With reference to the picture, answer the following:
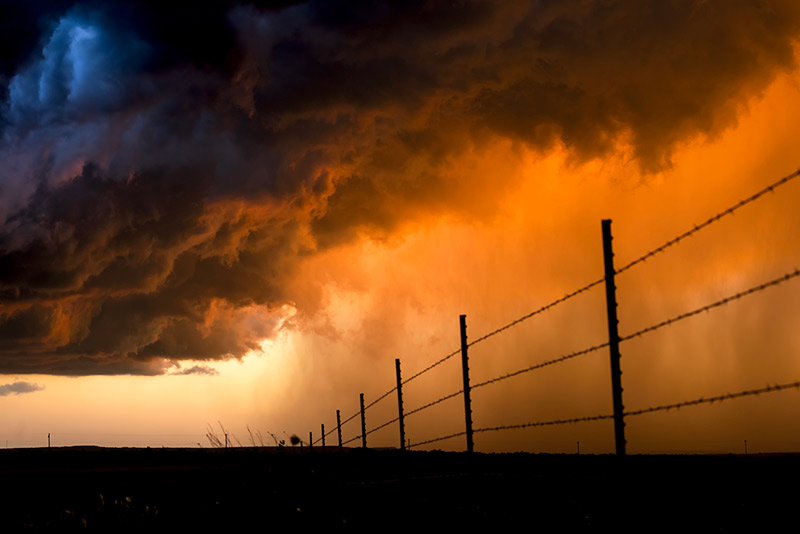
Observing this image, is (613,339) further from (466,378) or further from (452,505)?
(466,378)

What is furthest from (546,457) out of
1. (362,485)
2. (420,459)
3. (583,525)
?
(583,525)

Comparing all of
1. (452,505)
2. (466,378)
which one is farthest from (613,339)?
(466,378)

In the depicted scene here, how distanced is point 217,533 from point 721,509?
269 inches

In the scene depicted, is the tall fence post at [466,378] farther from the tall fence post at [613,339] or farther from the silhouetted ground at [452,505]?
the tall fence post at [613,339]

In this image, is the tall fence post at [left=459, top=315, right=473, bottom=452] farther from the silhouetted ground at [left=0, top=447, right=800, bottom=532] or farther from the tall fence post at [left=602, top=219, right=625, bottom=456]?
the tall fence post at [left=602, top=219, right=625, bottom=456]

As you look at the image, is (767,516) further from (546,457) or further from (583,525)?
(546,457)

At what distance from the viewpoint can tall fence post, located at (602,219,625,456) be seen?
36.7ft

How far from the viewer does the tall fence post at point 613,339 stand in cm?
1120

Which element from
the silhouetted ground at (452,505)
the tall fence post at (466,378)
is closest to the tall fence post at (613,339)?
the silhouetted ground at (452,505)

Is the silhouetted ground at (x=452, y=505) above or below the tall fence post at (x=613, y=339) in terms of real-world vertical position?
below

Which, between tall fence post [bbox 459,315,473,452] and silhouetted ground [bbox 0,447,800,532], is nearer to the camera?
silhouetted ground [bbox 0,447,800,532]

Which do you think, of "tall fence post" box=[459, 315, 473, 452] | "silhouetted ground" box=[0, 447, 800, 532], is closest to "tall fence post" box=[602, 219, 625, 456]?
"silhouetted ground" box=[0, 447, 800, 532]

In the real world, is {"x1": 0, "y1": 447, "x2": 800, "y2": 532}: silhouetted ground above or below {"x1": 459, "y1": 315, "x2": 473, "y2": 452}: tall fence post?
below

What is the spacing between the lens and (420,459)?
110ft
